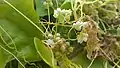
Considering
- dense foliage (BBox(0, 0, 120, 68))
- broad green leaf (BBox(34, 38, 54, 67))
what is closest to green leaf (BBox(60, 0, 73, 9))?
dense foliage (BBox(0, 0, 120, 68))

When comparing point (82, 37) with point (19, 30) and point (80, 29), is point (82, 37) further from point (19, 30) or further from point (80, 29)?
point (19, 30)

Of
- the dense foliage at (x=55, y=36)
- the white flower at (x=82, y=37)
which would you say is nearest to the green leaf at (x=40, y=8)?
the dense foliage at (x=55, y=36)

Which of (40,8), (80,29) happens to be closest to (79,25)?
(80,29)

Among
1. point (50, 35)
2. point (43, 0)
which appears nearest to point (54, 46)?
point (50, 35)

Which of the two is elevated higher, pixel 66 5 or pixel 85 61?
pixel 66 5

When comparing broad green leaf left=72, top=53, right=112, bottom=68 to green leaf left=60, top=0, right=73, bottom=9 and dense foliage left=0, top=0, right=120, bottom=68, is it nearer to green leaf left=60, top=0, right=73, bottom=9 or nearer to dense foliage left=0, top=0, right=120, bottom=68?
dense foliage left=0, top=0, right=120, bottom=68

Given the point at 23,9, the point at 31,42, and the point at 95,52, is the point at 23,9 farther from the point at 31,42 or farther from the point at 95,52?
the point at 95,52
